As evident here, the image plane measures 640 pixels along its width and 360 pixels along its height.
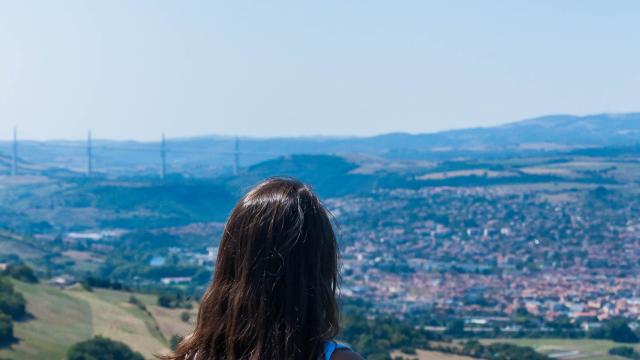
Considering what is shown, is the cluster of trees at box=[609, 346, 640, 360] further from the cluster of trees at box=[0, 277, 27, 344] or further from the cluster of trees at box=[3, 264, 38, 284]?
the cluster of trees at box=[3, 264, 38, 284]

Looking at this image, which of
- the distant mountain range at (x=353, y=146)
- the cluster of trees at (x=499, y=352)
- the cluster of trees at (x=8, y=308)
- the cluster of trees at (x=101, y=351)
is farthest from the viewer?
the distant mountain range at (x=353, y=146)

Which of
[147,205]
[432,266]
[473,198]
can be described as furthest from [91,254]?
[473,198]

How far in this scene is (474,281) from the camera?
4541 cm

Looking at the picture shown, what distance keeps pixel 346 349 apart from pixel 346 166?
80483 millimetres

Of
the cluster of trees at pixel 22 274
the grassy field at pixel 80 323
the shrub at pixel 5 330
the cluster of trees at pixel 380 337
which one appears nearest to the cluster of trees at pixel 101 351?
the grassy field at pixel 80 323

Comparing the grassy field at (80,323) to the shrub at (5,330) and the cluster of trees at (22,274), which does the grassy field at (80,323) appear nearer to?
the shrub at (5,330)

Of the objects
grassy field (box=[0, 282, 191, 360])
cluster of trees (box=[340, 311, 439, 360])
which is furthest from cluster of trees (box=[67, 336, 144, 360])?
cluster of trees (box=[340, 311, 439, 360])

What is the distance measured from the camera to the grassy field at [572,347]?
25.2 meters

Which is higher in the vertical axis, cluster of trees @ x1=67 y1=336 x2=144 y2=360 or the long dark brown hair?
the long dark brown hair

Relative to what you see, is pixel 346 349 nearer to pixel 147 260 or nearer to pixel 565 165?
pixel 147 260

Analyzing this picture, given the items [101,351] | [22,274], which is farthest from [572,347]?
[101,351]

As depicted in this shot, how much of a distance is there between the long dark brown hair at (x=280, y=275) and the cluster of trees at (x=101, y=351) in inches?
623

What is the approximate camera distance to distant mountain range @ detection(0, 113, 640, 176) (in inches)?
4385

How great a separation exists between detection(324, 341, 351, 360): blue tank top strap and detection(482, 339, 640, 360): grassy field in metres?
23.0
